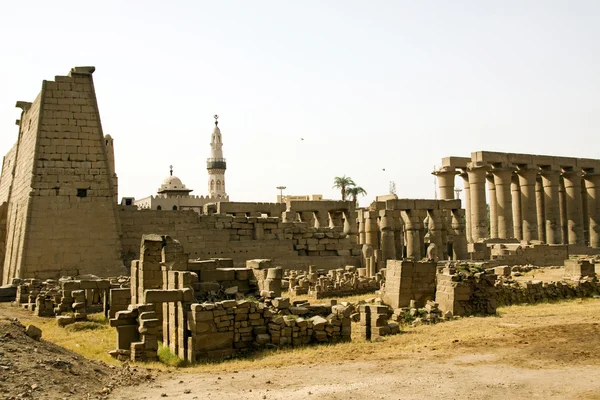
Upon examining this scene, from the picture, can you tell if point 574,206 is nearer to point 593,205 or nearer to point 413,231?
point 593,205

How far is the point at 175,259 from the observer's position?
1595 centimetres

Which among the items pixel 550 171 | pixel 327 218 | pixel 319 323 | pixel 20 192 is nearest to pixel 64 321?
pixel 319 323

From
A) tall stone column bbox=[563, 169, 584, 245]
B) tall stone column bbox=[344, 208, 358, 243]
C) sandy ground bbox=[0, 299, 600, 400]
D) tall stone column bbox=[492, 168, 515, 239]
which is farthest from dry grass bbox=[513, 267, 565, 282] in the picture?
tall stone column bbox=[563, 169, 584, 245]

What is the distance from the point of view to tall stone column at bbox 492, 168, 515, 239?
132 feet

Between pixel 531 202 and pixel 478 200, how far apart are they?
4.20 meters

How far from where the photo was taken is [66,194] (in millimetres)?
23859

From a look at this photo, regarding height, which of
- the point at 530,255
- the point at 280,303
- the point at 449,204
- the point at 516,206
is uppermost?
the point at 516,206

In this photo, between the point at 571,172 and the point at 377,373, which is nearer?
the point at 377,373

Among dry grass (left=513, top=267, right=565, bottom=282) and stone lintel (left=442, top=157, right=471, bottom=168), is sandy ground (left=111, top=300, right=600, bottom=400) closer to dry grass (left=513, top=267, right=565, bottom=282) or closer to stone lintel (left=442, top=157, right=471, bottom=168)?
dry grass (left=513, top=267, right=565, bottom=282)

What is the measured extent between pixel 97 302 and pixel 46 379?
10.1 meters

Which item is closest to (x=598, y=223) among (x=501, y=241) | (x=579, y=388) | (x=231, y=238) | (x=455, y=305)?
(x=501, y=241)

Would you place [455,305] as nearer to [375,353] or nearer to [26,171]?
[375,353]

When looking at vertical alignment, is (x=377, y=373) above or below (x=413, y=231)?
below

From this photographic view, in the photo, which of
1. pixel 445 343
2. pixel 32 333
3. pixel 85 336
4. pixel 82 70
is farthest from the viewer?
pixel 82 70
